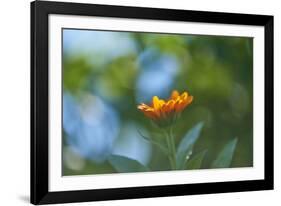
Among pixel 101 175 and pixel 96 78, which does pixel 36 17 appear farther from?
pixel 101 175

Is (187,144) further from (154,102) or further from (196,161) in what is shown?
(154,102)

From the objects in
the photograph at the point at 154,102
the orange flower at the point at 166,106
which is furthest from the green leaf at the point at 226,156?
the orange flower at the point at 166,106

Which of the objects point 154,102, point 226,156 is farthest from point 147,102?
point 226,156

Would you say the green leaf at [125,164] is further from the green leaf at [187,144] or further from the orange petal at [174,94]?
the orange petal at [174,94]

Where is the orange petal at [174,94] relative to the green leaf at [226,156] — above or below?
above

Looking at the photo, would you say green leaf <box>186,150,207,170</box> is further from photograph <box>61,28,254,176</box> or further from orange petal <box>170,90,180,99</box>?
orange petal <box>170,90,180,99</box>

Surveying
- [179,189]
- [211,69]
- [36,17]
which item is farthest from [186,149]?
[36,17]

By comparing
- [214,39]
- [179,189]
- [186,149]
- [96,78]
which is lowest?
[179,189]
